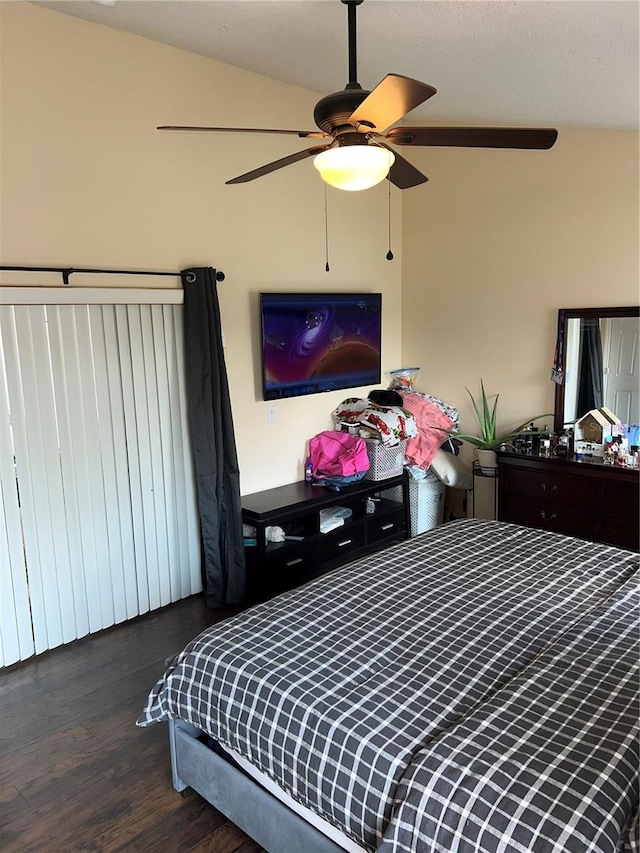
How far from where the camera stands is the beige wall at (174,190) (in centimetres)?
290

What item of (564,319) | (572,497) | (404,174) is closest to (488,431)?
(572,497)

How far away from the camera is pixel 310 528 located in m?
3.96

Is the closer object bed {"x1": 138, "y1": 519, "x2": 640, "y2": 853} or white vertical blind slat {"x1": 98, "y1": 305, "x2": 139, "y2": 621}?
bed {"x1": 138, "y1": 519, "x2": 640, "y2": 853}

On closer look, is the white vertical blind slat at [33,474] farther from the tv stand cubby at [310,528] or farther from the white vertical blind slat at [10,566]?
the tv stand cubby at [310,528]

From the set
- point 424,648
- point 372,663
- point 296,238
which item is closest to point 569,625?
point 424,648

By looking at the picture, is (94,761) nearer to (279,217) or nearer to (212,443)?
(212,443)

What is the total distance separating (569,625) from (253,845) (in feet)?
4.15

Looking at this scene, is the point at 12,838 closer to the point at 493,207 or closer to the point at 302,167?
the point at 302,167

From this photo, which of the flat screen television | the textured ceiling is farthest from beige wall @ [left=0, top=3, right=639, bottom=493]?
the textured ceiling

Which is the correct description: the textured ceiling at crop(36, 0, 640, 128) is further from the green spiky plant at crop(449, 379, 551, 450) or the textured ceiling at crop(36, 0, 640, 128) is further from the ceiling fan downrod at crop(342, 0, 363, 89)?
the green spiky plant at crop(449, 379, 551, 450)

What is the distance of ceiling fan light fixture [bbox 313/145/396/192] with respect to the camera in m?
1.96

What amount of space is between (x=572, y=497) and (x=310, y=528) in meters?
1.61

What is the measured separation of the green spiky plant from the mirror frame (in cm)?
10

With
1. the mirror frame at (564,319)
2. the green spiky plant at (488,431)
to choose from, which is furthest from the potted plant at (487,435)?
the mirror frame at (564,319)
